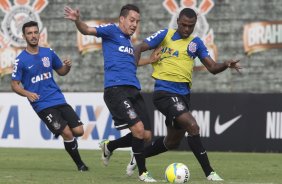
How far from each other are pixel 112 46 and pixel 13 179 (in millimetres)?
2099

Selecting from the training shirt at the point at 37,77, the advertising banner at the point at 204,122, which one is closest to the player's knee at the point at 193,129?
the training shirt at the point at 37,77

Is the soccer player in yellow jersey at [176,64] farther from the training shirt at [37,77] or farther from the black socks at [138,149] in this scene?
the training shirt at [37,77]

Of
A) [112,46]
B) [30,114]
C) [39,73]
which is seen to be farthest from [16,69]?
[30,114]

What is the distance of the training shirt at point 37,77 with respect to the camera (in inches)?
504

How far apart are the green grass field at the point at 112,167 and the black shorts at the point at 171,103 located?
86cm

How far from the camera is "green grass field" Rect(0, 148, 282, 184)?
10.9 meters

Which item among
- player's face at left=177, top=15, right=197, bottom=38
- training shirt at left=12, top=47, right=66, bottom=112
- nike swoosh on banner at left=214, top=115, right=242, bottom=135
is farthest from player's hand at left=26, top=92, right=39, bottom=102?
nike swoosh on banner at left=214, top=115, right=242, bottom=135

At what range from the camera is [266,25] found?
21.0 m

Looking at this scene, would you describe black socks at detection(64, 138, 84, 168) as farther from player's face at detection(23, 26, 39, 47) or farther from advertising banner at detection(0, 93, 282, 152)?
advertising banner at detection(0, 93, 282, 152)

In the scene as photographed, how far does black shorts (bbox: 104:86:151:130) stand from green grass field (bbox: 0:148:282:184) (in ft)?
2.41

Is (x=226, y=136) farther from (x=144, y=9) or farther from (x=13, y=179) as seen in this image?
(x=13, y=179)

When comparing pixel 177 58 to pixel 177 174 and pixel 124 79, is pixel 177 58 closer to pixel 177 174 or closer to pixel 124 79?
pixel 124 79

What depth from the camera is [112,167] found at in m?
13.8

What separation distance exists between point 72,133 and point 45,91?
74 centimetres
